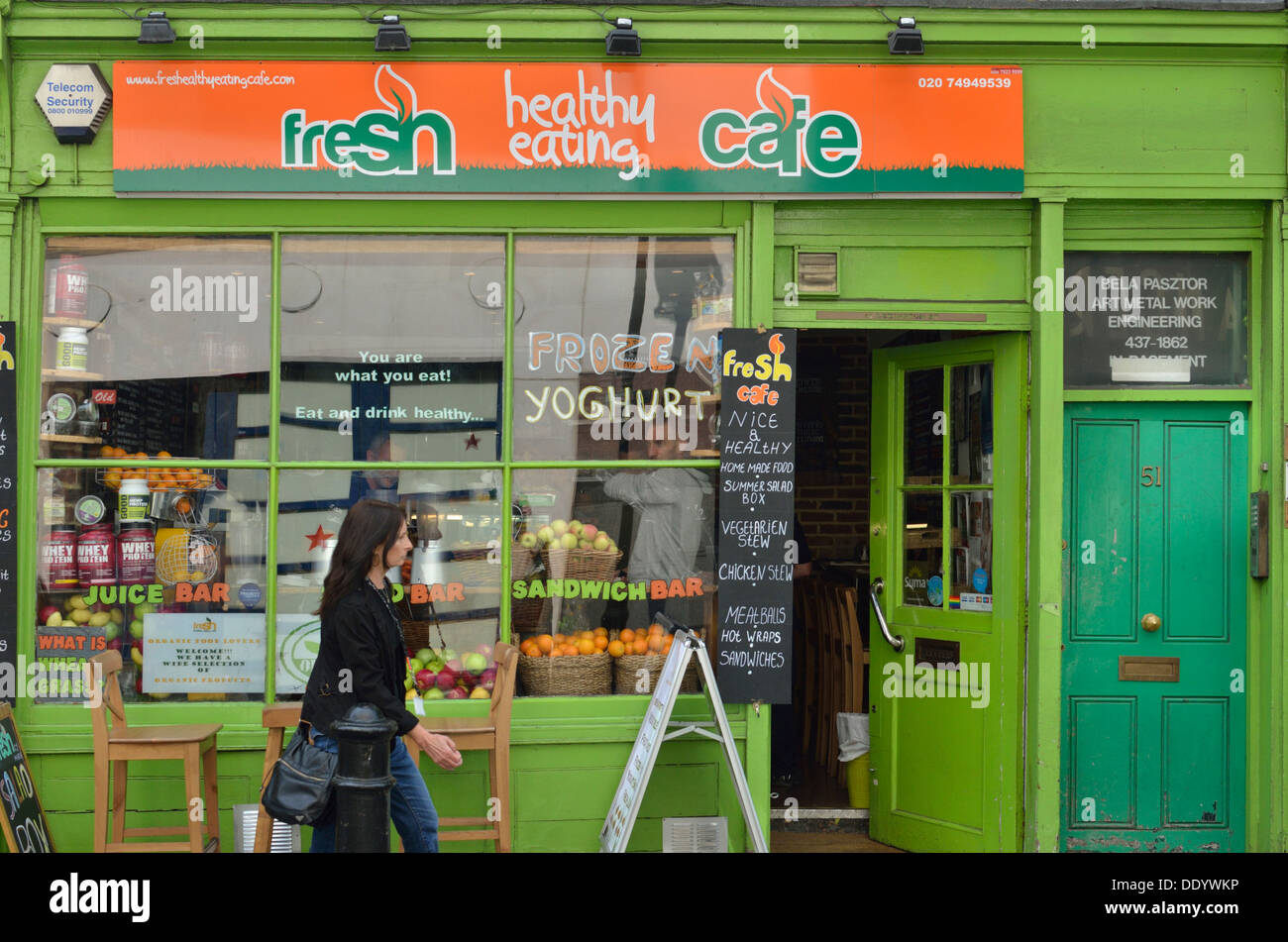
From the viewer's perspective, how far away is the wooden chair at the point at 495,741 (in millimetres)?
5180

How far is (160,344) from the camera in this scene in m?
5.70

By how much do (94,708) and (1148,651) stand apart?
5297 millimetres

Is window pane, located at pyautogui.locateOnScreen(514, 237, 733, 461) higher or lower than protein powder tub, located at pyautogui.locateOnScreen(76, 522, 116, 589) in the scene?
higher

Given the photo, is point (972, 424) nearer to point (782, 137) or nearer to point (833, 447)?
point (782, 137)

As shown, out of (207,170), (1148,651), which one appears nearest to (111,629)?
(207,170)

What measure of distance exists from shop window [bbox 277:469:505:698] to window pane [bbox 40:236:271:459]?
0.42 m

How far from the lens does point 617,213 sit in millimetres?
5754

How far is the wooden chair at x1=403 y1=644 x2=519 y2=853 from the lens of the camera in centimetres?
518

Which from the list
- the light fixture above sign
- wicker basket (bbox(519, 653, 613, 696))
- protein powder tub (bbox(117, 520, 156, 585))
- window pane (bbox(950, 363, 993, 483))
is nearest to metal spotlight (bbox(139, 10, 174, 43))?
the light fixture above sign

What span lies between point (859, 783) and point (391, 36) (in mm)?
5048

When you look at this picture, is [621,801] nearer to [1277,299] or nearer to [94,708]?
[94,708]

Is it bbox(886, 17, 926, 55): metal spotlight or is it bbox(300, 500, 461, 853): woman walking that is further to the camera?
bbox(886, 17, 926, 55): metal spotlight

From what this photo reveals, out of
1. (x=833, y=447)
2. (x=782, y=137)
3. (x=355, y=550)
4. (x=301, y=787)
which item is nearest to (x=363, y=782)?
(x=301, y=787)

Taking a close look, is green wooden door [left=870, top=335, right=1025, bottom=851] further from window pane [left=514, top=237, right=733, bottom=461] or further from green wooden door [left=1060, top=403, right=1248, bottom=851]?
window pane [left=514, top=237, right=733, bottom=461]
